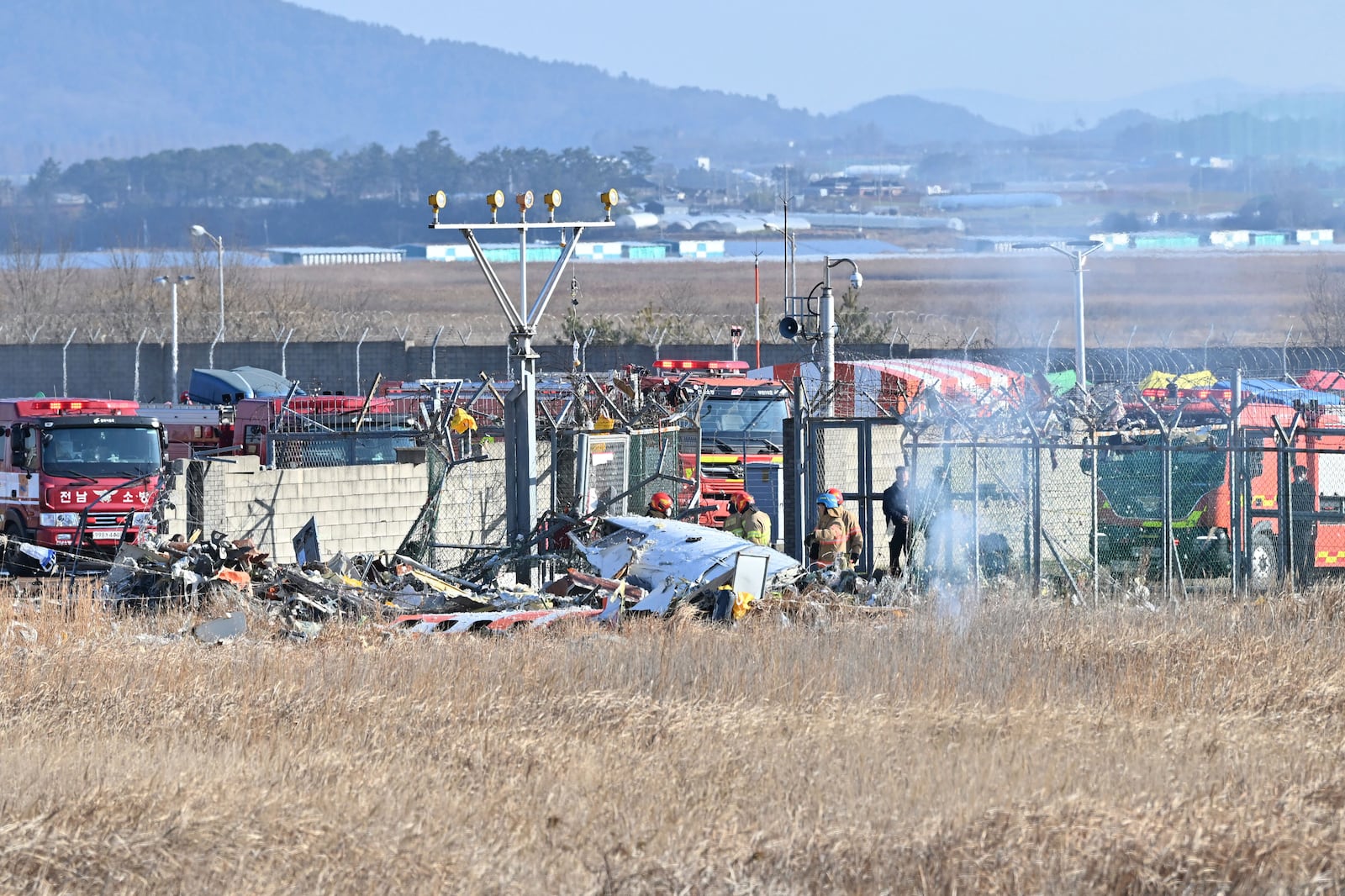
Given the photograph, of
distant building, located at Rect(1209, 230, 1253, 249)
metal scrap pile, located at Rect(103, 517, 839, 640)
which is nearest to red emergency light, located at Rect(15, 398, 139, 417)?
metal scrap pile, located at Rect(103, 517, 839, 640)

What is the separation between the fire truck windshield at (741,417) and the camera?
24.8 metres

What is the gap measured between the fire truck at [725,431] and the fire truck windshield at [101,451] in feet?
21.2

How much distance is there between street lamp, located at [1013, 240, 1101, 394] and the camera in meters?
32.9

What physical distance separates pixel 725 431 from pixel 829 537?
26.6 ft

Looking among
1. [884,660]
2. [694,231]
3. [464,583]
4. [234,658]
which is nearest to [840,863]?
[884,660]

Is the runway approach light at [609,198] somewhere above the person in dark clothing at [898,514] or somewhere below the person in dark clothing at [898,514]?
above

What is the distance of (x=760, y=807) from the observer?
864 centimetres

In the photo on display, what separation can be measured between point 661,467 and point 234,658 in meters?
8.72

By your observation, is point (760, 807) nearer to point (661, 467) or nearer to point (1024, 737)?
point (1024, 737)

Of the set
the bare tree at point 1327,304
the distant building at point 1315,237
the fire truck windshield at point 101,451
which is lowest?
the fire truck windshield at point 101,451

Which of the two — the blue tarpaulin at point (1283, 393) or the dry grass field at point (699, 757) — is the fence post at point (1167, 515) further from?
the blue tarpaulin at point (1283, 393)

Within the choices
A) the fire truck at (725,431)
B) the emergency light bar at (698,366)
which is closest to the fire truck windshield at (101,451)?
the fire truck at (725,431)

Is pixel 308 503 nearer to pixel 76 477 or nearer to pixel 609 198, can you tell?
pixel 76 477

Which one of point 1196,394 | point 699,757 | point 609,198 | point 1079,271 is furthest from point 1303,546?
point 1079,271
